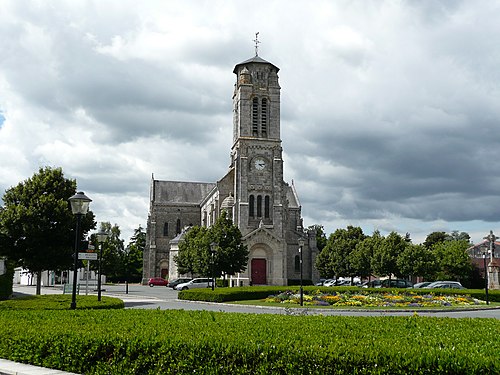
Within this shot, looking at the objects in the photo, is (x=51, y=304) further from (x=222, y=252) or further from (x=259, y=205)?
(x=259, y=205)

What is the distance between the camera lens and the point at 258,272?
5912cm

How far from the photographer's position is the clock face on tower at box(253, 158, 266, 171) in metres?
61.4

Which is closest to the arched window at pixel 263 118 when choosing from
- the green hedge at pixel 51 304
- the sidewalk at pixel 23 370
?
the green hedge at pixel 51 304

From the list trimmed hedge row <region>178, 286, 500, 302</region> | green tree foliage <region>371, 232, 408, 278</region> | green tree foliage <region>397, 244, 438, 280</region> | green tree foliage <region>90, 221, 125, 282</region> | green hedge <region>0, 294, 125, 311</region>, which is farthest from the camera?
green tree foliage <region>90, 221, 125, 282</region>

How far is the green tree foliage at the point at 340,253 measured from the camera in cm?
6806

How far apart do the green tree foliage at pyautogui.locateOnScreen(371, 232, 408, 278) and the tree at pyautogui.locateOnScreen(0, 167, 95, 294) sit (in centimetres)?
3333

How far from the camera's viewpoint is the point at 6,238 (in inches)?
1227

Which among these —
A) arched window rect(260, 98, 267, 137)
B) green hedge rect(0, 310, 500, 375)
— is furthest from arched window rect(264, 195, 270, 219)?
green hedge rect(0, 310, 500, 375)

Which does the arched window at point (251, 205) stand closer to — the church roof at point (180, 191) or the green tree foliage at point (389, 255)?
the green tree foliage at point (389, 255)

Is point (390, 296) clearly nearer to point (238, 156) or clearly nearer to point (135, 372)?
point (135, 372)

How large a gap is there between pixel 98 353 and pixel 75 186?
26.9m

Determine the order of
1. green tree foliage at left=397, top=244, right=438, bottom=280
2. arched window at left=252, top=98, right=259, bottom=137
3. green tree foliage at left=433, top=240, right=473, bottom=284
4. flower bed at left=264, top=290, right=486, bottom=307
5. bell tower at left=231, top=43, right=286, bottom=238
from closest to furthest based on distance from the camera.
Result: flower bed at left=264, top=290, right=486, bottom=307, green tree foliage at left=397, top=244, right=438, bottom=280, bell tower at left=231, top=43, right=286, bottom=238, green tree foliage at left=433, top=240, right=473, bottom=284, arched window at left=252, top=98, right=259, bottom=137

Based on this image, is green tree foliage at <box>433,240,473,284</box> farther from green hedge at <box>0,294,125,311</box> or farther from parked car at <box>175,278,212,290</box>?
green hedge at <box>0,294,125,311</box>

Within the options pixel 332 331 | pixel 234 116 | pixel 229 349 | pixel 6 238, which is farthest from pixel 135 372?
pixel 234 116
